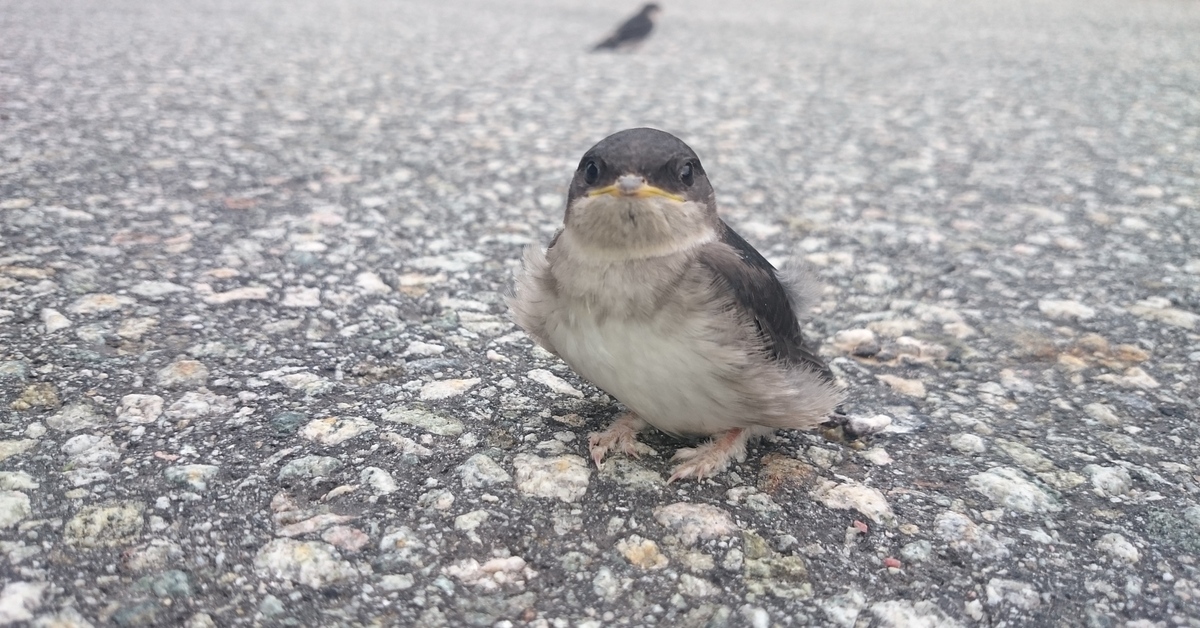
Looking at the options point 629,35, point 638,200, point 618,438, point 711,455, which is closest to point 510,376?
point 618,438

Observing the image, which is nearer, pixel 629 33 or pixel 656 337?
pixel 656 337

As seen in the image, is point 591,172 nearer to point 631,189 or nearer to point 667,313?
point 631,189

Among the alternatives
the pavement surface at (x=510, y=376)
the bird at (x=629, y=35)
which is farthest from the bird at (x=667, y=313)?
the bird at (x=629, y=35)

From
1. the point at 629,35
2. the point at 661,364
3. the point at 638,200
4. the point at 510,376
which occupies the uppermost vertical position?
the point at 638,200

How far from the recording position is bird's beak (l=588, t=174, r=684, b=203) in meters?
3.21

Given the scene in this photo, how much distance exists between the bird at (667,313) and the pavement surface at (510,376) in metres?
0.26

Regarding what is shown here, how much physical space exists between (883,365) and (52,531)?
11.6 feet

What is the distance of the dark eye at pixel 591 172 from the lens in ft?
11.0

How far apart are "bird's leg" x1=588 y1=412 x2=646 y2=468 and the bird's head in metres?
0.73

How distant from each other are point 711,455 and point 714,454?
0.5 inches

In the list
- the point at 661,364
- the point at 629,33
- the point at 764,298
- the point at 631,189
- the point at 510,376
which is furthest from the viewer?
the point at 629,33

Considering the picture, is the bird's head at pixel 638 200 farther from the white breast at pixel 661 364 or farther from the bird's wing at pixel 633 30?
the bird's wing at pixel 633 30

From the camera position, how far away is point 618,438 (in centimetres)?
352

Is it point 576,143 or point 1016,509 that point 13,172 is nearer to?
point 576,143
